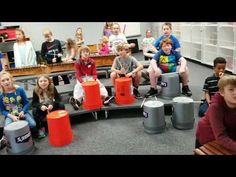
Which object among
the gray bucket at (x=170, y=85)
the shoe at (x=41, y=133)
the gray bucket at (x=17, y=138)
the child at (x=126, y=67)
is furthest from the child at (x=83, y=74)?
the gray bucket at (x=17, y=138)

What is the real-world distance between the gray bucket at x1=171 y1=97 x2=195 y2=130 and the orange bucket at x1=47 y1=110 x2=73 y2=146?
1154 millimetres

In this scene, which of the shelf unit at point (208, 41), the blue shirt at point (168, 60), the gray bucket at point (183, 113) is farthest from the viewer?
the shelf unit at point (208, 41)

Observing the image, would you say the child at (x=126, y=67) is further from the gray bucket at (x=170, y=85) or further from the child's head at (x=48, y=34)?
the child's head at (x=48, y=34)

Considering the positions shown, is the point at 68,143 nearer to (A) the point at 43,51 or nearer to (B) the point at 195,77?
(A) the point at 43,51

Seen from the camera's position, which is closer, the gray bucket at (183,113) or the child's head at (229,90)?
the child's head at (229,90)

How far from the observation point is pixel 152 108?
2576mm

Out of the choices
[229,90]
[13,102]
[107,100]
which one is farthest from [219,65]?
[13,102]

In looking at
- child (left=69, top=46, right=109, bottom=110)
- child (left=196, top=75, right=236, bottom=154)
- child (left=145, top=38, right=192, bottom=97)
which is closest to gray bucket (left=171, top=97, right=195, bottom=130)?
child (left=145, top=38, right=192, bottom=97)

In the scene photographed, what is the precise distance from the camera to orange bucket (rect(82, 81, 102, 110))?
2.99 metres

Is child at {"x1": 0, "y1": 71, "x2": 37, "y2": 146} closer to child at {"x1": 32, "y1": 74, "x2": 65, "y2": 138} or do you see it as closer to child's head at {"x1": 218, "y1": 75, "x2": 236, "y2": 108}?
child at {"x1": 32, "y1": 74, "x2": 65, "y2": 138}

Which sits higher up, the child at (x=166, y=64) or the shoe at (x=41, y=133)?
the child at (x=166, y=64)

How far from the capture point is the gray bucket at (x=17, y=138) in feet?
7.65

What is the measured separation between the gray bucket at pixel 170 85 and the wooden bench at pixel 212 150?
1641mm

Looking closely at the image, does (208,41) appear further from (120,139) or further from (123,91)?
(120,139)
